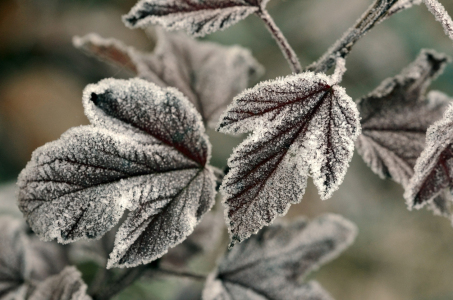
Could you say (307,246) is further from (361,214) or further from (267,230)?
(361,214)

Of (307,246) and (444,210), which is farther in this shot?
(307,246)

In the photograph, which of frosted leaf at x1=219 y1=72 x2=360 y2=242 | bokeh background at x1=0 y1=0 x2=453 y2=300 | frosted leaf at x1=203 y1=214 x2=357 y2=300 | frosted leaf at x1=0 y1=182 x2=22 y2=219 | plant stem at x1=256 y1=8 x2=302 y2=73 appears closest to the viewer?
frosted leaf at x1=219 y1=72 x2=360 y2=242

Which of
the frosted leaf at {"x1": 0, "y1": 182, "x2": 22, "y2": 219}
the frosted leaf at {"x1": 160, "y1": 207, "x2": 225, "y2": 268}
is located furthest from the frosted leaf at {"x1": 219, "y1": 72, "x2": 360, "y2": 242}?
the frosted leaf at {"x1": 0, "y1": 182, "x2": 22, "y2": 219}

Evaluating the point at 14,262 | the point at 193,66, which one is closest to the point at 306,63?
the point at 193,66

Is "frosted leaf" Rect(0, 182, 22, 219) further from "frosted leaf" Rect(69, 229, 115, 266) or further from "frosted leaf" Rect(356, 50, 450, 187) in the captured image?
"frosted leaf" Rect(356, 50, 450, 187)

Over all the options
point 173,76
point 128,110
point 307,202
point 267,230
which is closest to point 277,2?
point 307,202

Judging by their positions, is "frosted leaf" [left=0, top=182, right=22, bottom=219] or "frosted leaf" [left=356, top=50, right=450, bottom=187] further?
"frosted leaf" [left=0, top=182, right=22, bottom=219]

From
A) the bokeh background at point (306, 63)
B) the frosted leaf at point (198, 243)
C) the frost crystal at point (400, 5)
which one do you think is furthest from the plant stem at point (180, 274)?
the bokeh background at point (306, 63)
